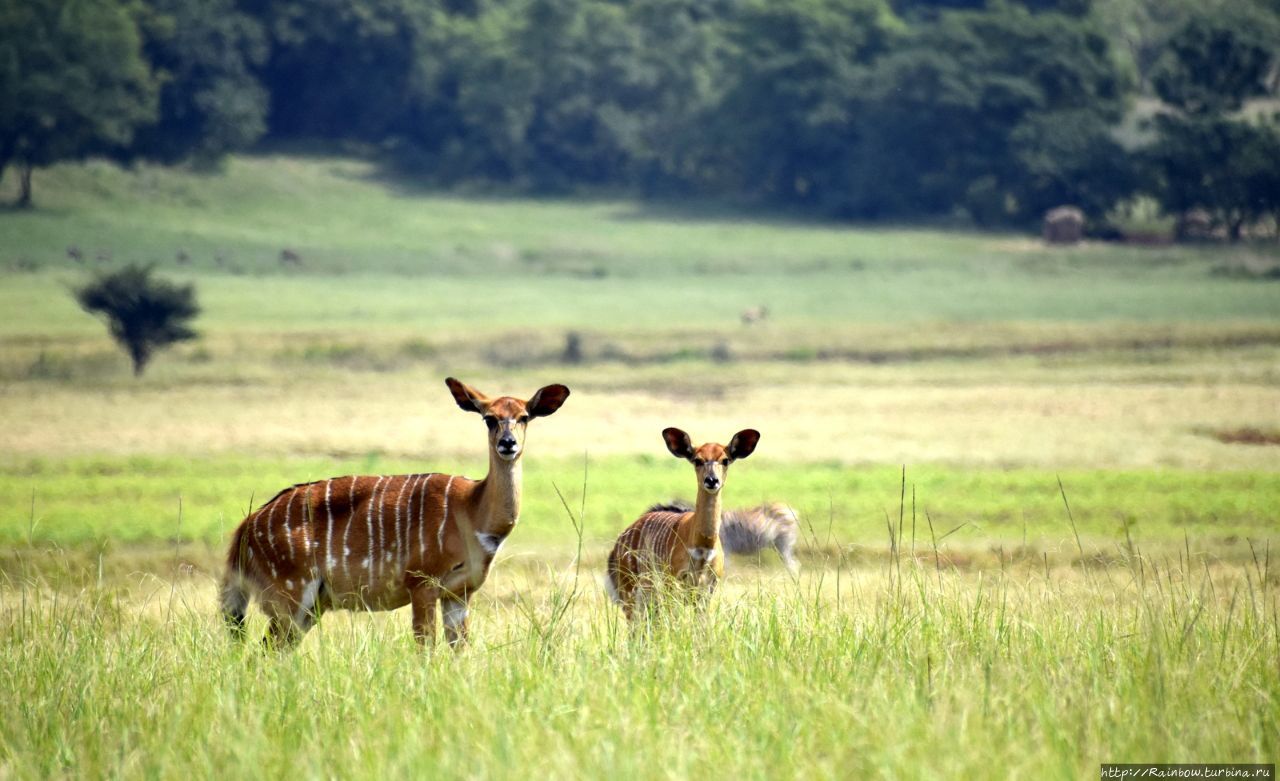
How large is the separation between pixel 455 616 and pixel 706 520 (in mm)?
1534

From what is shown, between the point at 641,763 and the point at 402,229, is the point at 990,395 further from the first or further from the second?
the point at 402,229

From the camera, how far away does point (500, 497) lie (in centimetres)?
916

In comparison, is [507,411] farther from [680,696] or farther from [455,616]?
[680,696]

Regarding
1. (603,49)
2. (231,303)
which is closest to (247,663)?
(231,303)

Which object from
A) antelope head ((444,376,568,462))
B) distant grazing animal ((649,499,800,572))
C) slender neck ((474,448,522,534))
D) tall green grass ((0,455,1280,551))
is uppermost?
antelope head ((444,376,568,462))

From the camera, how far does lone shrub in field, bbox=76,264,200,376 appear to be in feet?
124

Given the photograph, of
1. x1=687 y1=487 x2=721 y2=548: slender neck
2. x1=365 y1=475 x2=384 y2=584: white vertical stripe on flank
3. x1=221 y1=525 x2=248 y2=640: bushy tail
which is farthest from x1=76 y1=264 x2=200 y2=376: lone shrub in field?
x1=687 y1=487 x2=721 y2=548: slender neck

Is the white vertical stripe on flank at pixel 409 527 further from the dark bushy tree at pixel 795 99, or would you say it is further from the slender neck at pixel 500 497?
the dark bushy tree at pixel 795 99

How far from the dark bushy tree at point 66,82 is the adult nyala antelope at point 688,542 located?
61.8 metres

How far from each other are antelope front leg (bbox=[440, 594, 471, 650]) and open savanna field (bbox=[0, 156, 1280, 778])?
500mm

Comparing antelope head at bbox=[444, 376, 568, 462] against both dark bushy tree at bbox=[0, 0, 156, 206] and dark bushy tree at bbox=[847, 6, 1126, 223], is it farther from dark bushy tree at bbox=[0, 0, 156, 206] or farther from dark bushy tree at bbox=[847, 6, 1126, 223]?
dark bushy tree at bbox=[847, 6, 1126, 223]

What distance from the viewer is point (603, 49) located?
88250mm

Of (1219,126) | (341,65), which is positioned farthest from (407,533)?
(341,65)

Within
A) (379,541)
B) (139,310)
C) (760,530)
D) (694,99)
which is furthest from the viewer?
(694,99)
